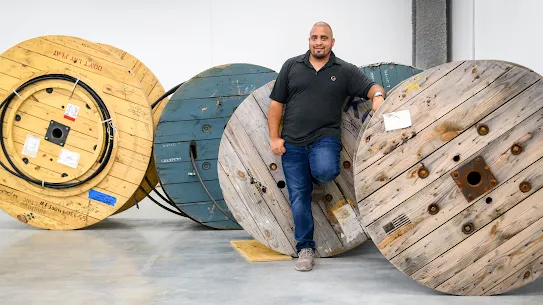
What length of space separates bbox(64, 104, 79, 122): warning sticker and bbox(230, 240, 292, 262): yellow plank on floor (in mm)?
1639

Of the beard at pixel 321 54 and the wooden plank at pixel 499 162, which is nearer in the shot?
the wooden plank at pixel 499 162

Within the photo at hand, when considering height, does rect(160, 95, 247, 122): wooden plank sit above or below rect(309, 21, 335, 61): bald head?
below

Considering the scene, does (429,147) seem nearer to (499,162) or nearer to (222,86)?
(499,162)

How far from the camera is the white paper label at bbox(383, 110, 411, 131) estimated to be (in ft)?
12.6

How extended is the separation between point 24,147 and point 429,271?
358 cm

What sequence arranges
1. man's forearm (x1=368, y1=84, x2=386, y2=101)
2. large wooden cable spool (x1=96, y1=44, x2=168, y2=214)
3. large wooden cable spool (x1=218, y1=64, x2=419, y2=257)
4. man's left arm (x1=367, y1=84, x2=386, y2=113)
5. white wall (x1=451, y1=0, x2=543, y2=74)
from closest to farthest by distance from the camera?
man's left arm (x1=367, y1=84, x2=386, y2=113)
man's forearm (x1=368, y1=84, x2=386, y2=101)
large wooden cable spool (x1=218, y1=64, x2=419, y2=257)
white wall (x1=451, y1=0, x2=543, y2=74)
large wooden cable spool (x1=96, y1=44, x2=168, y2=214)

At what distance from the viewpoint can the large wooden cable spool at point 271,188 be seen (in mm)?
4852

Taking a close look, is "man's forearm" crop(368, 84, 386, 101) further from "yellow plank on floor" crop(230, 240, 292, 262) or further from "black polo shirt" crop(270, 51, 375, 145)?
"yellow plank on floor" crop(230, 240, 292, 262)

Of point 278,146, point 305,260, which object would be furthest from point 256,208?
point 305,260

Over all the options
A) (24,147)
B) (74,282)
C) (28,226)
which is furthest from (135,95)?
(74,282)

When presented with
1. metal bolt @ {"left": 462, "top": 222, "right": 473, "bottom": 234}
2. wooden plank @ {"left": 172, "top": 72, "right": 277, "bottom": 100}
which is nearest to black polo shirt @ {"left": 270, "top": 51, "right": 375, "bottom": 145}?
metal bolt @ {"left": 462, "top": 222, "right": 473, "bottom": 234}

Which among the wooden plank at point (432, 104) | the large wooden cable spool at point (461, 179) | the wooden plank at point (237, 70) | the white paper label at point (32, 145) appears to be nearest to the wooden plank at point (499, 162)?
the large wooden cable spool at point (461, 179)

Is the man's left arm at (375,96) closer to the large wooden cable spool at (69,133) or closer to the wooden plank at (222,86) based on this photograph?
the wooden plank at (222,86)

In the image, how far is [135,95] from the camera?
6105 millimetres
